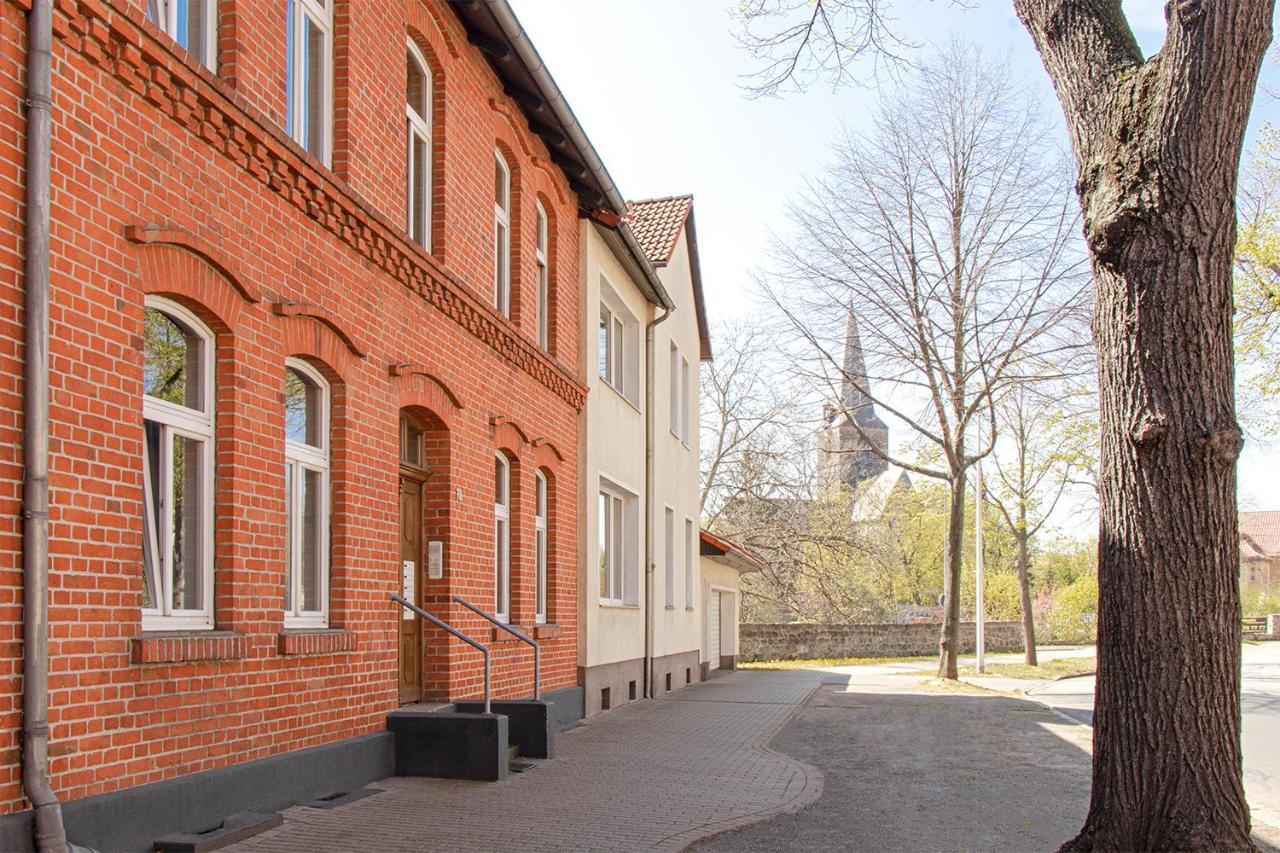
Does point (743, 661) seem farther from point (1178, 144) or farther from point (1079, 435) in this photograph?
point (1178, 144)

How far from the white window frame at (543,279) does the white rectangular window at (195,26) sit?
783 cm

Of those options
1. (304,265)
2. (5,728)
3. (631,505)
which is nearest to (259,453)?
(304,265)

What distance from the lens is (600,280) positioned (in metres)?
18.4

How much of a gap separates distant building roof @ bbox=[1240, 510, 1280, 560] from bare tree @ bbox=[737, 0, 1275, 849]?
105 m

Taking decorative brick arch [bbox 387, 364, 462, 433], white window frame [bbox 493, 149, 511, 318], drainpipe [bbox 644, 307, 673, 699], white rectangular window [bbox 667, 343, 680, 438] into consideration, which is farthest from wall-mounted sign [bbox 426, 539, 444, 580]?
white rectangular window [bbox 667, 343, 680, 438]

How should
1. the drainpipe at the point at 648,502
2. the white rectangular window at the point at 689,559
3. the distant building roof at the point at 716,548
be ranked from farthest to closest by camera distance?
the distant building roof at the point at 716,548 < the white rectangular window at the point at 689,559 < the drainpipe at the point at 648,502

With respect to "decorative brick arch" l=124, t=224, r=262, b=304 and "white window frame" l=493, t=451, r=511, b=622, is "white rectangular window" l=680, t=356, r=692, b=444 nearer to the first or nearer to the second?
"white window frame" l=493, t=451, r=511, b=622

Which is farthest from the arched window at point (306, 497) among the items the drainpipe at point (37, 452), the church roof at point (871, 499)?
the church roof at point (871, 499)

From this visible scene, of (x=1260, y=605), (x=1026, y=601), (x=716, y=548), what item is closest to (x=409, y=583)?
(x=716, y=548)

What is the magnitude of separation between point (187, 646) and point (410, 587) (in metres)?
4.58

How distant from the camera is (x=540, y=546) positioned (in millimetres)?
15570

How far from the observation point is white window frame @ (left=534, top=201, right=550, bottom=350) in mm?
15727

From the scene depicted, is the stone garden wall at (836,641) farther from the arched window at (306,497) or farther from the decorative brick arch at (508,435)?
the arched window at (306,497)

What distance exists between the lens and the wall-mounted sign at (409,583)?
11.4m
